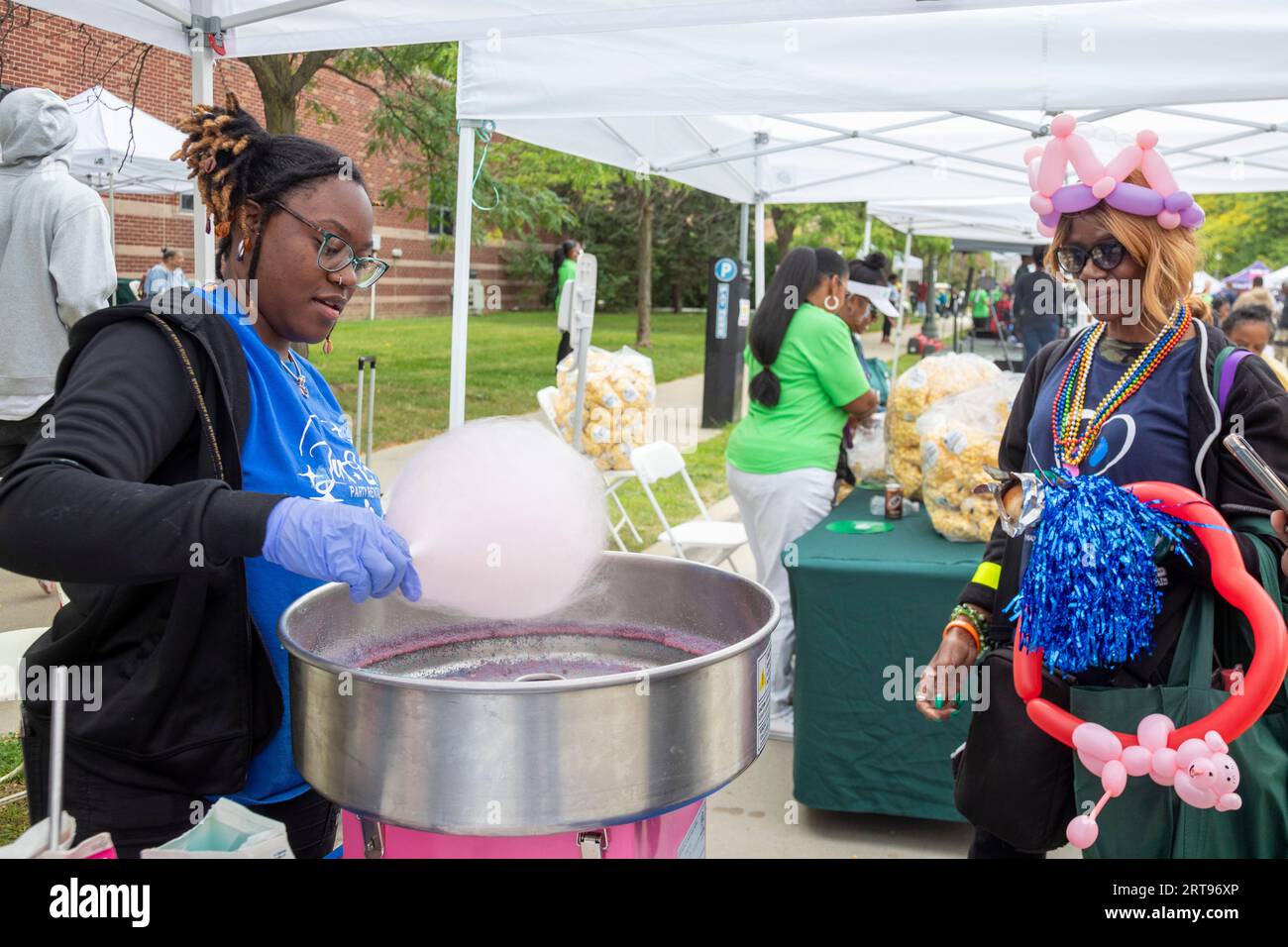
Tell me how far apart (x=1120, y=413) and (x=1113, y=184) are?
1.31 feet

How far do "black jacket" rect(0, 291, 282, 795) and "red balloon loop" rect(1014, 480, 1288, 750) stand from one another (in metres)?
1.32

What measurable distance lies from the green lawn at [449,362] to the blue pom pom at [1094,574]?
25.8 ft

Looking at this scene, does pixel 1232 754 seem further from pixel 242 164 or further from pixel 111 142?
pixel 111 142

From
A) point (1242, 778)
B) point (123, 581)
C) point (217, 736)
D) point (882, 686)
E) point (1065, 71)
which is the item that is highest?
point (1065, 71)

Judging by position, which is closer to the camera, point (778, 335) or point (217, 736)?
point (217, 736)

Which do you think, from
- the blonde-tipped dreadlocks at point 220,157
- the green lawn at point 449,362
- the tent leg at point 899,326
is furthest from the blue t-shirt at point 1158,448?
the green lawn at point 449,362

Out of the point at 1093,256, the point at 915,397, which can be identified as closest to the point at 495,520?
the point at 1093,256

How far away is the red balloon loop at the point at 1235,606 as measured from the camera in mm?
1625

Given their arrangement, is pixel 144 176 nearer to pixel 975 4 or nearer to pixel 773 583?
pixel 773 583
